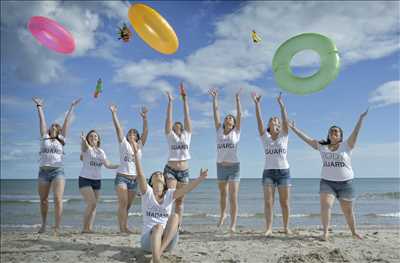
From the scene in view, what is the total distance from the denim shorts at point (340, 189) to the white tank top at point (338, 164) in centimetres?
7

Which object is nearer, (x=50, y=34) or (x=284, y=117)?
(x=284, y=117)

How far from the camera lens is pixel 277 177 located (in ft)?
19.8

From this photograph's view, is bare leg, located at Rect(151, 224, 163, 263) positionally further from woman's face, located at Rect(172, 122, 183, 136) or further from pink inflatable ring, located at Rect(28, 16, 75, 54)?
pink inflatable ring, located at Rect(28, 16, 75, 54)

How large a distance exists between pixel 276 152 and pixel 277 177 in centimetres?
40

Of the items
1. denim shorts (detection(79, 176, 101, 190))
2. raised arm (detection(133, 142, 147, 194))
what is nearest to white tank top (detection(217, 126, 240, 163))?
raised arm (detection(133, 142, 147, 194))

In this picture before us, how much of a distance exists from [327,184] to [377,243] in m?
1.18

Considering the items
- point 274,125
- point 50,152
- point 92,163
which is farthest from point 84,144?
point 274,125

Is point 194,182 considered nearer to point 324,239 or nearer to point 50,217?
point 324,239

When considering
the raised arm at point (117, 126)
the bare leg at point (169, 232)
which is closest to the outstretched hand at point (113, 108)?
the raised arm at point (117, 126)

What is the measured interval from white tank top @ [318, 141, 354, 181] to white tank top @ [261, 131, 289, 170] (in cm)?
61

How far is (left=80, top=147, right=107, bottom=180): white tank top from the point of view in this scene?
6328 mm

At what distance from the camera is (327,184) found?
19.3ft

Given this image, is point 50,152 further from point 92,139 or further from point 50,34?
point 50,34

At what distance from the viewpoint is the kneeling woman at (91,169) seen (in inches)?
249
